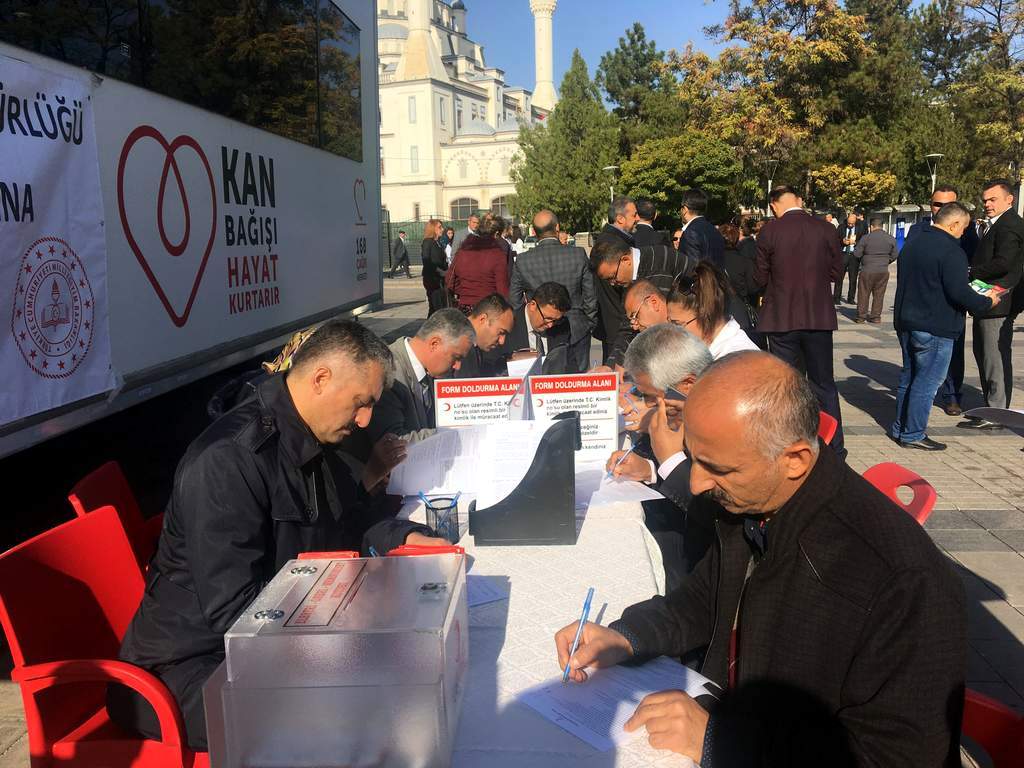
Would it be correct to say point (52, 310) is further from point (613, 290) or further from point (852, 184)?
point (852, 184)

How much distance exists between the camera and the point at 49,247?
315 cm

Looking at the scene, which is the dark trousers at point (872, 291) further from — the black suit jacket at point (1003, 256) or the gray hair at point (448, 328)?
the gray hair at point (448, 328)

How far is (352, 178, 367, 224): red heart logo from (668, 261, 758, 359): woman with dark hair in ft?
13.9

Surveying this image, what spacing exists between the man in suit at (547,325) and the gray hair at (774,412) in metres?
2.99

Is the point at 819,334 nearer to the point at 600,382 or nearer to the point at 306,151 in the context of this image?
the point at 600,382

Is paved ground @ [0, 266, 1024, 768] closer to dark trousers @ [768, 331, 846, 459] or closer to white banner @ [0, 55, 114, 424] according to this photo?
dark trousers @ [768, 331, 846, 459]

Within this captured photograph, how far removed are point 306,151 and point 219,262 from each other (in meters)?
1.87

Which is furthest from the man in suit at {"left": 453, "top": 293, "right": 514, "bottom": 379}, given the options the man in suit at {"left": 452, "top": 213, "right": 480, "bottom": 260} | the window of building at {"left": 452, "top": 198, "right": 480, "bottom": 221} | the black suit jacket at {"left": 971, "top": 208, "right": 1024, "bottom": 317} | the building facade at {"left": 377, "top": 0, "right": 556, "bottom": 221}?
the window of building at {"left": 452, "top": 198, "right": 480, "bottom": 221}

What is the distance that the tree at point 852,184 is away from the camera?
35.8 m

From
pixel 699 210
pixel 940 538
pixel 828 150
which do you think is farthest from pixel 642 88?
pixel 940 538

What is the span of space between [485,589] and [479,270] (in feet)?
24.6

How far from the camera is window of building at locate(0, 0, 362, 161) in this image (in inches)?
134

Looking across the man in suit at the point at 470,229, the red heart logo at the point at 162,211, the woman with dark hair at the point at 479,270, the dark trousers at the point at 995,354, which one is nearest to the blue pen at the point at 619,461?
the red heart logo at the point at 162,211

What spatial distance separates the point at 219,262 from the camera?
15.2ft
